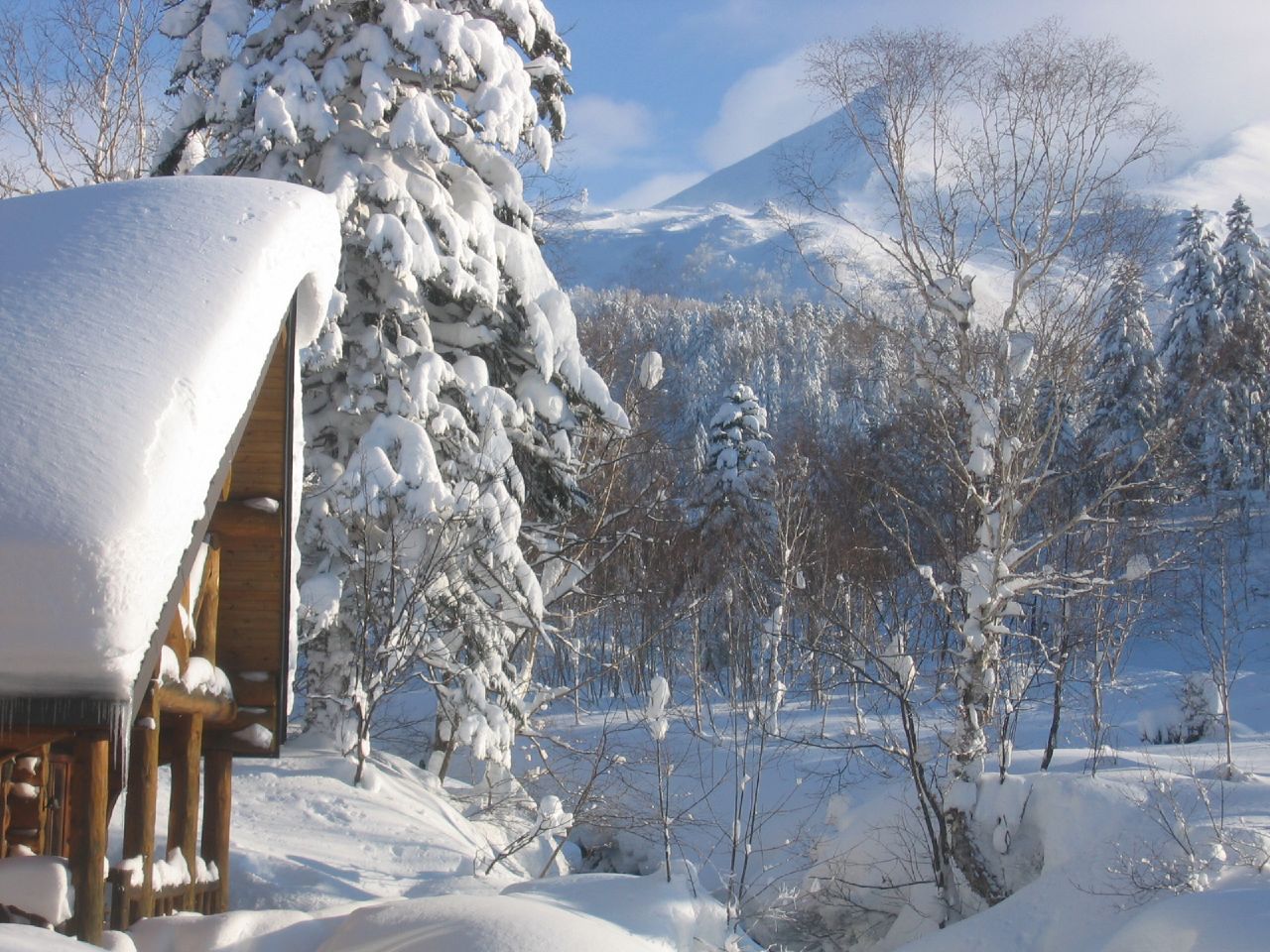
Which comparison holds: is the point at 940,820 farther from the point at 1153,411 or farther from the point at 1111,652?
the point at 1153,411

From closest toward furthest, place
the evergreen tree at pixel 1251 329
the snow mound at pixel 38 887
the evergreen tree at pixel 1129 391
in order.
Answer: the snow mound at pixel 38 887 → the evergreen tree at pixel 1129 391 → the evergreen tree at pixel 1251 329

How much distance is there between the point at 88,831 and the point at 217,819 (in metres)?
3.50

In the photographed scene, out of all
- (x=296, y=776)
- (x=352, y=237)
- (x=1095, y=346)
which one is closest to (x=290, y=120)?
(x=352, y=237)

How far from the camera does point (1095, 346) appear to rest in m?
13.8

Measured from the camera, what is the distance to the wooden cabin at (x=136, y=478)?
303 centimetres

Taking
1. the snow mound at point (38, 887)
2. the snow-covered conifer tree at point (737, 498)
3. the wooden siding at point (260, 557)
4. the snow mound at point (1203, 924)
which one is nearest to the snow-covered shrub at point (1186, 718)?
the snow-covered conifer tree at point (737, 498)

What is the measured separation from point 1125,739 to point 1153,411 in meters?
18.8

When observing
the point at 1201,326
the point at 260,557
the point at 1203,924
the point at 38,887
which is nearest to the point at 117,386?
the point at 38,887

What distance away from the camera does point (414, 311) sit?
1146 centimetres

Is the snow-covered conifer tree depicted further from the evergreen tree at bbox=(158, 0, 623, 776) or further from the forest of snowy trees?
the evergreen tree at bbox=(158, 0, 623, 776)

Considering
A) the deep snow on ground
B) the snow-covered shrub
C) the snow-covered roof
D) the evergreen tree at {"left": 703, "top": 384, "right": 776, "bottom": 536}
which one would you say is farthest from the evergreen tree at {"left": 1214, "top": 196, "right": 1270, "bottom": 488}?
the snow-covered roof

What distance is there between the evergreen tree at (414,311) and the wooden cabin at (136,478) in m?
4.41

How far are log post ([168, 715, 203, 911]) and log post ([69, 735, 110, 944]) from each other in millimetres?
2281

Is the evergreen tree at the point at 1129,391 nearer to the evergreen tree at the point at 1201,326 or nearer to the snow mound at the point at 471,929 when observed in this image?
the evergreen tree at the point at 1201,326
